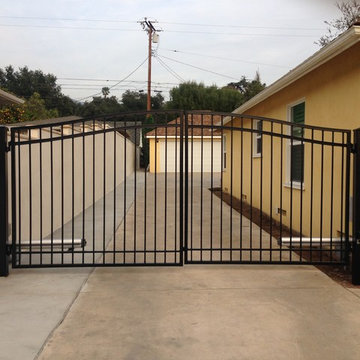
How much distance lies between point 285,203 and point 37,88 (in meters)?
→ 53.9

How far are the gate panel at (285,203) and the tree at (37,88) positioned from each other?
46.6 m

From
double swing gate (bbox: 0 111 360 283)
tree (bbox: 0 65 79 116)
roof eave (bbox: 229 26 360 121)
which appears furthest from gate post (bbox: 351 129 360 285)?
tree (bbox: 0 65 79 116)

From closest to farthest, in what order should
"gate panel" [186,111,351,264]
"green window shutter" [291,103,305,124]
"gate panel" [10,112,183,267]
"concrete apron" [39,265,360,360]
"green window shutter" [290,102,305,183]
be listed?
"concrete apron" [39,265,360,360] < "gate panel" [10,112,183,267] < "gate panel" [186,111,351,264] < "green window shutter" [291,103,305,124] < "green window shutter" [290,102,305,183]

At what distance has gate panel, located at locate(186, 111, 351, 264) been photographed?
5.95m

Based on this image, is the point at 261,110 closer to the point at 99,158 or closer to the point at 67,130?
the point at 67,130

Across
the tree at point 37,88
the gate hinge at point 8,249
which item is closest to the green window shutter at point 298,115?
the gate hinge at point 8,249

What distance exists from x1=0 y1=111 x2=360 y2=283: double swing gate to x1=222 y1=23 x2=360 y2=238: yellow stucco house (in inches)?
1.5

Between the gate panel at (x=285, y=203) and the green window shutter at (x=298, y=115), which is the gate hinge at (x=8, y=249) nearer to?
the gate panel at (x=285, y=203)

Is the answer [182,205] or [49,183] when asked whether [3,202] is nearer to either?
[182,205]

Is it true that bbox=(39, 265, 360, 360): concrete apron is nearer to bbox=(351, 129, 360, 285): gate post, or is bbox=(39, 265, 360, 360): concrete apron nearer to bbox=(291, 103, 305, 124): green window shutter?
bbox=(351, 129, 360, 285): gate post

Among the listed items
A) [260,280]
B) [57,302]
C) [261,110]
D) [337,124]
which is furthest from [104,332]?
[261,110]

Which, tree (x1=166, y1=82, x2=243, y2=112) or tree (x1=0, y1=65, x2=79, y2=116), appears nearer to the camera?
tree (x1=166, y1=82, x2=243, y2=112)

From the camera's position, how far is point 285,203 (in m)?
9.91

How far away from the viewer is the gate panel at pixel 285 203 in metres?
5.95
